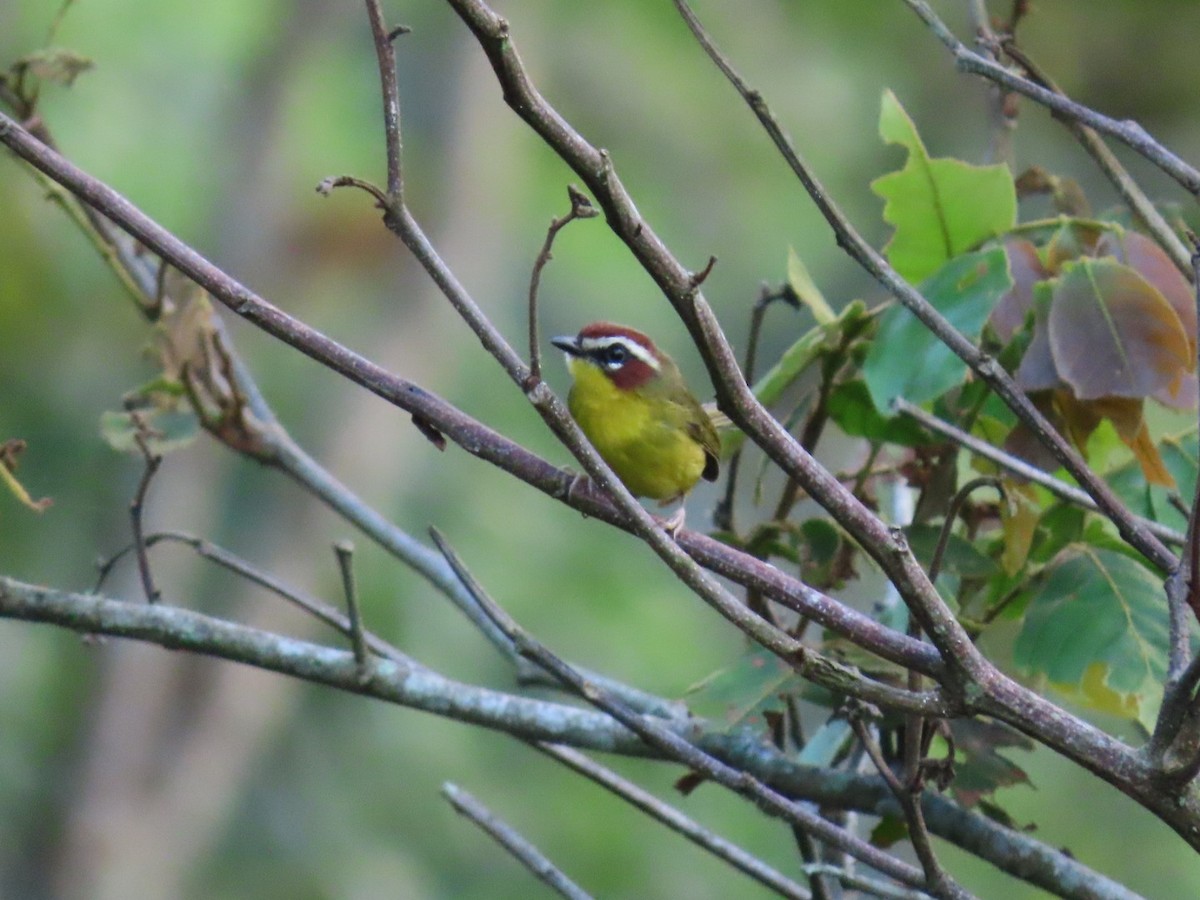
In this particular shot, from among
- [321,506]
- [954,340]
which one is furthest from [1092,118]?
[321,506]

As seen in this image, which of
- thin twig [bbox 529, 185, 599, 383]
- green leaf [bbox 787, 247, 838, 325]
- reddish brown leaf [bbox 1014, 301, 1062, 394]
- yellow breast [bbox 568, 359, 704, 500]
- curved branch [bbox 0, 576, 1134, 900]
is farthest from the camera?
yellow breast [bbox 568, 359, 704, 500]

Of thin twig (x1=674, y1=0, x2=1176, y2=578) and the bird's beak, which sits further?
the bird's beak

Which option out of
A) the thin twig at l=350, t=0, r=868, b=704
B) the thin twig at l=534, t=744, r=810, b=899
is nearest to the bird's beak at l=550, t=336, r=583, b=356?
the thin twig at l=534, t=744, r=810, b=899

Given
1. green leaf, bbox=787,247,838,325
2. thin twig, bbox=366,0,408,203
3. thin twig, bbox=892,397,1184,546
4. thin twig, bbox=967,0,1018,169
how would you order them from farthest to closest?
thin twig, bbox=967,0,1018,169 < green leaf, bbox=787,247,838,325 < thin twig, bbox=892,397,1184,546 < thin twig, bbox=366,0,408,203

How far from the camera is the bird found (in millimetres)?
2977

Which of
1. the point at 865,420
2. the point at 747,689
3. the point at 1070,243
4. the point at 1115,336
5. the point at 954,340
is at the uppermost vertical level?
the point at 1070,243

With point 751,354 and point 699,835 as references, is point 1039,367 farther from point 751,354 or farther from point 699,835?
point 699,835

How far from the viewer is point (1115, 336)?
2.12m

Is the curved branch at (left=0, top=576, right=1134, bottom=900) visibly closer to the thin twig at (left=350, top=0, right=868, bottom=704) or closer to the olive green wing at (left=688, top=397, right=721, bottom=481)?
the thin twig at (left=350, top=0, right=868, bottom=704)

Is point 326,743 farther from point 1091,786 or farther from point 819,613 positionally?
point 819,613

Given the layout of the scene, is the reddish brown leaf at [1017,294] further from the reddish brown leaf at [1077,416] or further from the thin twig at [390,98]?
the thin twig at [390,98]

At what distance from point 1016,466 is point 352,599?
905 mm

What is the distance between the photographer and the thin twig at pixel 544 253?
1.47 meters

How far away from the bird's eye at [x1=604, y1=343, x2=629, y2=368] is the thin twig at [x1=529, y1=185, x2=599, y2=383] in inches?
60.2
